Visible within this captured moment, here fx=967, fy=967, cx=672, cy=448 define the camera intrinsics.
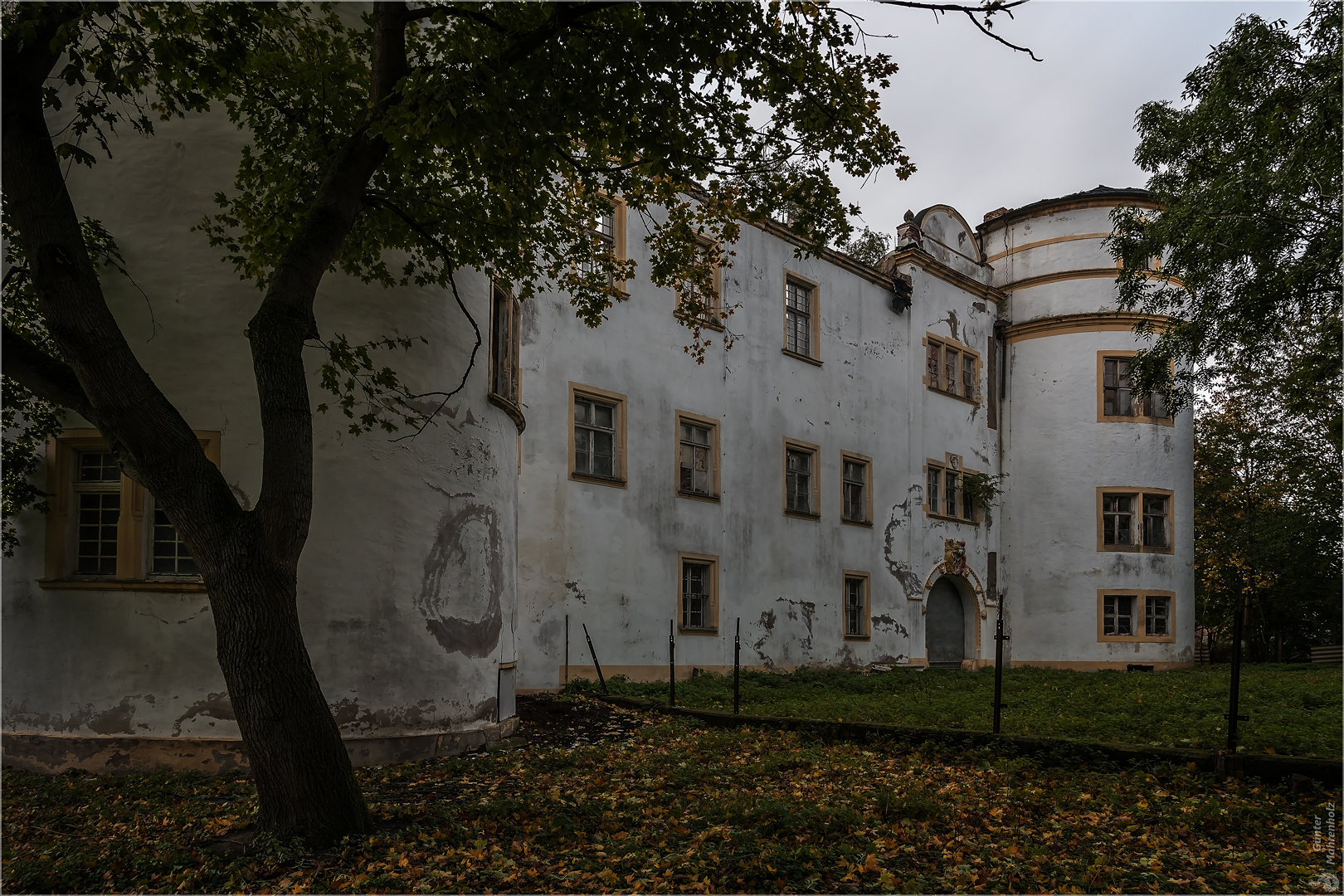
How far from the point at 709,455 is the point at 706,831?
1320 cm

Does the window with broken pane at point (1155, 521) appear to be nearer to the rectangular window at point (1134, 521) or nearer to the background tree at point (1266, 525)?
the rectangular window at point (1134, 521)

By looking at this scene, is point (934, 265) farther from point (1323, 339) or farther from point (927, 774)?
point (927, 774)

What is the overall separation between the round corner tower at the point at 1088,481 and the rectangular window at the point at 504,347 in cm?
1891

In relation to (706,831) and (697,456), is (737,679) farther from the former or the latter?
(697,456)

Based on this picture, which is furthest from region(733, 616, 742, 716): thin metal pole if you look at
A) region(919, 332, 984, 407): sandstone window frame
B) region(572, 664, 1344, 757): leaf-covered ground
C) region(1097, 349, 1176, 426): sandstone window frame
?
region(1097, 349, 1176, 426): sandstone window frame

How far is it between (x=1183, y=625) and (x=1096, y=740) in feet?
66.2

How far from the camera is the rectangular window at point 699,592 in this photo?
1834cm

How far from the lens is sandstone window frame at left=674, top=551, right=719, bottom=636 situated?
1816 cm

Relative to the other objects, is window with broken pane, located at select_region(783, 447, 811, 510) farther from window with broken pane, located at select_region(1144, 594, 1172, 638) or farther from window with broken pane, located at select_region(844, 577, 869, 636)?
window with broken pane, located at select_region(1144, 594, 1172, 638)

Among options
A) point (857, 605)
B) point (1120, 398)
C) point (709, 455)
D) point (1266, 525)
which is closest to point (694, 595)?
point (709, 455)

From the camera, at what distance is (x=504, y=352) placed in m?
11.9

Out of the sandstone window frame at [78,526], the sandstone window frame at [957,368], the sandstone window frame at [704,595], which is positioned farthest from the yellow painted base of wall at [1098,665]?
the sandstone window frame at [78,526]

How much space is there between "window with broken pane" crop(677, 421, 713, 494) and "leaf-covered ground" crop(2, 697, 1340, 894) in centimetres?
990

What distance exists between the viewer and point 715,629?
61.4 feet
